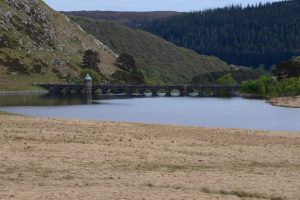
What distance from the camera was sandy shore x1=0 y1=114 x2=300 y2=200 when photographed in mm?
23266

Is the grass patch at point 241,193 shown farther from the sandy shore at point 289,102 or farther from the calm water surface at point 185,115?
the sandy shore at point 289,102

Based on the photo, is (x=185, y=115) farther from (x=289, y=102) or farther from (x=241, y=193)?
(x=241, y=193)

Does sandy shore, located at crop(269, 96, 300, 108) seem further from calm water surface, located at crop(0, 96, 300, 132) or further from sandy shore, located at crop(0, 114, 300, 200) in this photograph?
sandy shore, located at crop(0, 114, 300, 200)

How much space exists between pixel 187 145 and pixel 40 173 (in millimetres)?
14766

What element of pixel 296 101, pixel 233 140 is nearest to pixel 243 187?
pixel 233 140

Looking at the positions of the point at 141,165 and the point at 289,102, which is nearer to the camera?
the point at 141,165

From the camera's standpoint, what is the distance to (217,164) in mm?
31344

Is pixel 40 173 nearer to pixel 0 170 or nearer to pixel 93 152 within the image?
pixel 0 170

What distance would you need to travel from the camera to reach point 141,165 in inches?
1184

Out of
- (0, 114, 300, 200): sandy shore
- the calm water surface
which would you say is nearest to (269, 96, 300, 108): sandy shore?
the calm water surface

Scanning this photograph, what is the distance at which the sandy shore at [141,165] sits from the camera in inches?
916

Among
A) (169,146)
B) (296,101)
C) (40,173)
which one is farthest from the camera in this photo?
(296,101)

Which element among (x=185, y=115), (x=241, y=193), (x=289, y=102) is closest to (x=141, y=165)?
(x=241, y=193)

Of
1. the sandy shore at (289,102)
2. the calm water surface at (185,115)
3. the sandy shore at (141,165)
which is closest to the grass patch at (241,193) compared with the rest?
the sandy shore at (141,165)
